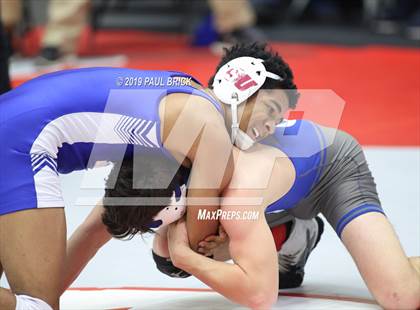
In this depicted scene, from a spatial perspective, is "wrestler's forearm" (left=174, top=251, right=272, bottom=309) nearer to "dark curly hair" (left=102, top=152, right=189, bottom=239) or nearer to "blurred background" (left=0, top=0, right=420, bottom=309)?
"dark curly hair" (left=102, top=152, right=189, bottom=239)

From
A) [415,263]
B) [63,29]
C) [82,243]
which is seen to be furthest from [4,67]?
[63,29]

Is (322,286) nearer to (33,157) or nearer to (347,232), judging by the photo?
(347,232)

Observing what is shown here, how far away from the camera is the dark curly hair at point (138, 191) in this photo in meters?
2.71

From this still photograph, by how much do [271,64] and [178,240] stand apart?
686mm

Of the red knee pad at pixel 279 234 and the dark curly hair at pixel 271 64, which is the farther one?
the red knee pad at pixel 279 234

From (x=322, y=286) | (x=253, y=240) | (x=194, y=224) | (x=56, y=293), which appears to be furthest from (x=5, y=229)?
(x=322, y=286)

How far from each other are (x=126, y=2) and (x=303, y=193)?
6.60 meters

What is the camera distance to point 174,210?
2.78 metres

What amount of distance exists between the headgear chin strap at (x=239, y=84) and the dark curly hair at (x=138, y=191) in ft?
0.79

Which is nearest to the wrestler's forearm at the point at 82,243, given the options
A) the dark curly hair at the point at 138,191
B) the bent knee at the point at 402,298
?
the dark curly hair at the point at 138,191

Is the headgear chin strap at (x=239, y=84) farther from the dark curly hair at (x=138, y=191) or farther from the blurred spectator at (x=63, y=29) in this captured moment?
the blurred spectator at (x=63, y=29)

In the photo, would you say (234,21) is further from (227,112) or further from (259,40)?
(227,112)

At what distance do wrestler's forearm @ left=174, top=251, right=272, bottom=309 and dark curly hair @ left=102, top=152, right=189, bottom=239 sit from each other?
7.0 inches

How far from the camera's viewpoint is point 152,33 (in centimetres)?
916
